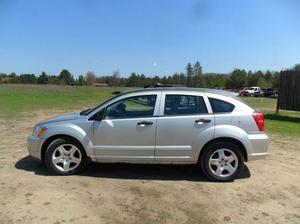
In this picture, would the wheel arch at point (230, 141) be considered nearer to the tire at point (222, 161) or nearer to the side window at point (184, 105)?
the tire at point (222, 161)

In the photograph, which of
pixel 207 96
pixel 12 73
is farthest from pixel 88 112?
pixel 12 73

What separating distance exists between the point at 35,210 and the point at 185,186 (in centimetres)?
245

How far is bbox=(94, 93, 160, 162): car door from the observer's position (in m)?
6.25

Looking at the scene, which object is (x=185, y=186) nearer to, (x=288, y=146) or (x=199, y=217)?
(x=199, y=217)

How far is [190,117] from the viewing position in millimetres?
6199

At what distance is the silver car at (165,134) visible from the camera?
6.18 m

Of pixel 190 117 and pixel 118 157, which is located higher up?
pixel 190 117

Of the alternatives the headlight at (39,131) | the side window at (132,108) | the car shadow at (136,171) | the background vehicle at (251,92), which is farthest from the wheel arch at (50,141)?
the background vehicle at (251,92)

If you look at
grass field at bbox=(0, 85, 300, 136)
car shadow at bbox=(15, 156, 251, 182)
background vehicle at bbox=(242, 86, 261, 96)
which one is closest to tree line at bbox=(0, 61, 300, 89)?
background vehicle at bbox=(242, 86, 261, 96)

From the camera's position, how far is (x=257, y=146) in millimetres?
6223

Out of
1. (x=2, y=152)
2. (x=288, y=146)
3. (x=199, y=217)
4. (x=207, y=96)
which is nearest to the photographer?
(x=199, y=217)

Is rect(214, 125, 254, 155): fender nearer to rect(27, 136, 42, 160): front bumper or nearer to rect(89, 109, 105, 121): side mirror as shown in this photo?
rect(89, 109, 105, 121): side mirror

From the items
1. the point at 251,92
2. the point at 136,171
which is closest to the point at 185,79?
A: the point at 251,92

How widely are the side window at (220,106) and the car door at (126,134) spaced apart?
99cm
